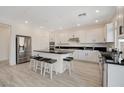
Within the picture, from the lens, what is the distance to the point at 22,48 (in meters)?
5.77

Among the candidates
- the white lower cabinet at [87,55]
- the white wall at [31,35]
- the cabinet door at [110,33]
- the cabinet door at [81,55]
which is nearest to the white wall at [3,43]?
the white wall at [31,35]

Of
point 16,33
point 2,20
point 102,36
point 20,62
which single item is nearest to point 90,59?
point 102,36

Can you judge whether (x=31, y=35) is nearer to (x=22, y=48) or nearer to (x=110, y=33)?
(x=22, y=48)

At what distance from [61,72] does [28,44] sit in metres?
3.41

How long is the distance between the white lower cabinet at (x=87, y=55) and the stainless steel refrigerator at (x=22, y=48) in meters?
3.56

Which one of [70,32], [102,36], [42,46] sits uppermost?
[70,32]

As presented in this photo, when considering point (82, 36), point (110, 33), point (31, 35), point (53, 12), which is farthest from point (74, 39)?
point (53, 12)

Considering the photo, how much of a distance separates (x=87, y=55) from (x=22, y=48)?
14.3 ft

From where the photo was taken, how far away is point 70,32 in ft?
25.6

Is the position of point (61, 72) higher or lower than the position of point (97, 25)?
lower

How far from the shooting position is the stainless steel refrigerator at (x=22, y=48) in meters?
5.48

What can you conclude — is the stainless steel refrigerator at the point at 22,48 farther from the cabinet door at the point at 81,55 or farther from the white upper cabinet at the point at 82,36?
the white upper cabinet at the point at 82,36
